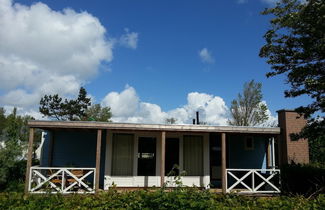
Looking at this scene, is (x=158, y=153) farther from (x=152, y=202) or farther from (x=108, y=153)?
(x=152, y=202)

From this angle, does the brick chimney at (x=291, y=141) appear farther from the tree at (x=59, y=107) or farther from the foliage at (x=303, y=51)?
the tree at (x=59, y=107)

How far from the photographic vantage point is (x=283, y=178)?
1002cm

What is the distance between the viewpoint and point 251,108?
24.2 m

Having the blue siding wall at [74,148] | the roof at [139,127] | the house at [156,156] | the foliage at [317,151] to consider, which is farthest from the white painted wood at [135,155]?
the foliage at [317,151]

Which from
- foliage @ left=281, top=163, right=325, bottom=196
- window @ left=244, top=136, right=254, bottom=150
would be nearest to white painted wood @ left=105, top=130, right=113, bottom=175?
window @ left=244, top=136, right=254, bottom=150

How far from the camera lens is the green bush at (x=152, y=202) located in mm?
Result: 4621

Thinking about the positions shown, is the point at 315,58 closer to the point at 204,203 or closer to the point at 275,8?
the point at 275,8

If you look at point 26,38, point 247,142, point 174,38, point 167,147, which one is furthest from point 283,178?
point 26,38

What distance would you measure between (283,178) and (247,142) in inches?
77.4

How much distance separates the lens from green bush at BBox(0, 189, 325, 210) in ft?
15.2

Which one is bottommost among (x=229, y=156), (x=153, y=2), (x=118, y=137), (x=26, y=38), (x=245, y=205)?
(x=245, y=205)

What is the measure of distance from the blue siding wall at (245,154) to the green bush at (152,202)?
5675mm

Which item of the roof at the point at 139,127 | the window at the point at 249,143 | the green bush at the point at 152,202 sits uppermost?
the roof at the point at 139,127

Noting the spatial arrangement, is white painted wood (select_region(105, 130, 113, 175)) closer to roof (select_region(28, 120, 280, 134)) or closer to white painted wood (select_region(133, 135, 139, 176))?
white painted wood (select_region(133, 135, 139, 176))
